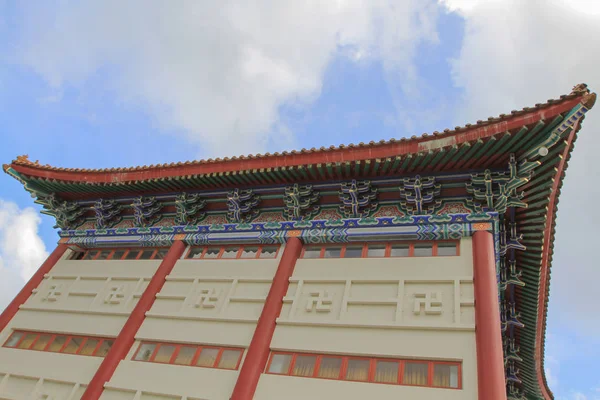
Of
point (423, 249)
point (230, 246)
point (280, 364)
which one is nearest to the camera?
point (280, 364)

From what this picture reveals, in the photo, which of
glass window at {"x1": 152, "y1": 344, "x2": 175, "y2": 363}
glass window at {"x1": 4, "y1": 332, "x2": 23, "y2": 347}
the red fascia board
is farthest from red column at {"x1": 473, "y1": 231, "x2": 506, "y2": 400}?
glass window at {"x1": 4, "y1": 332, "x2": 23, "y2": 347}

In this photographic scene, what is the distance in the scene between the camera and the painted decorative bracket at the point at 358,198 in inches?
412

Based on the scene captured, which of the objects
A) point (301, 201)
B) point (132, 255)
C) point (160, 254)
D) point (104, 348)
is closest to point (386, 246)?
point (301, 201)

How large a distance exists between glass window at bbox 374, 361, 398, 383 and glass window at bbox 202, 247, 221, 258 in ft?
18.0

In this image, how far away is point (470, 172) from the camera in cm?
966

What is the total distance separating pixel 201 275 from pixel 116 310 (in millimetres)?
2420

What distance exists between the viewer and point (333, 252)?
34.7ft

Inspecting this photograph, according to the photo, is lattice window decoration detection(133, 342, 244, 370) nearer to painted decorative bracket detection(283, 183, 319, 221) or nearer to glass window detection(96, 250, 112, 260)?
painted decorative bracket detection(283, 183, 319, 221)

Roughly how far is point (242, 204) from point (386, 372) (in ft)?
19.6

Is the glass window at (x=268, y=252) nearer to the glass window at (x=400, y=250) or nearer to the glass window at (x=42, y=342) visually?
the glass window at (x=400, y=250)

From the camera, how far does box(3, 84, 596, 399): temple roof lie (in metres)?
8.18

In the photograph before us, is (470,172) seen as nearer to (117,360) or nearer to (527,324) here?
(527,324)

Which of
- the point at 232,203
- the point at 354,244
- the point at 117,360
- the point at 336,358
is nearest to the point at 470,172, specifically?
the point at 354,244

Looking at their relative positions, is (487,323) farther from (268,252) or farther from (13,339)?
(13,339)
